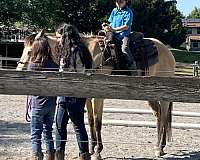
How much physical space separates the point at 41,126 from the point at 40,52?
2.88 feet

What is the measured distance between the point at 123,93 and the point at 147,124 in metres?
5.79

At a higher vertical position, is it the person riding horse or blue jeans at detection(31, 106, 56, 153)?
the person riding horse

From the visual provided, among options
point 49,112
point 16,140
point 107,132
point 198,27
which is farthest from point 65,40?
point 198,27

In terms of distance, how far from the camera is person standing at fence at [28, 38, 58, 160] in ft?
17.3

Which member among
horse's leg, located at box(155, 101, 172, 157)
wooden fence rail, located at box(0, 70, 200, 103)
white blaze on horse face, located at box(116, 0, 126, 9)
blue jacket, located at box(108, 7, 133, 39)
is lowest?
horse's leg, located at box(155, 101, 172, 157)

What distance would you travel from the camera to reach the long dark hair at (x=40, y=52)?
17.2 feet

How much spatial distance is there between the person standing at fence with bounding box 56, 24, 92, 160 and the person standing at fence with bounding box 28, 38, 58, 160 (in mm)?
96

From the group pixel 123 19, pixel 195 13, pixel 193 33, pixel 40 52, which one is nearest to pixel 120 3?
pixel 123 19

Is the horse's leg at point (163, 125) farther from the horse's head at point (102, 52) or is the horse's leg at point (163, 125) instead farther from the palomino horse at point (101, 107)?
the horse's head at point (102, 52)

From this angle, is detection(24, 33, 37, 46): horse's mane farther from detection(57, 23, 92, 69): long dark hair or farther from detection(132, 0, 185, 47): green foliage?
detection(132, 0, 185, 47): green foliage

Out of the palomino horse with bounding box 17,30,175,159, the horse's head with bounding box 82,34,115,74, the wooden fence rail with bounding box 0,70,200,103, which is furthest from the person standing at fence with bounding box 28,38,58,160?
the horse's head with bounding box 82,34,115,74

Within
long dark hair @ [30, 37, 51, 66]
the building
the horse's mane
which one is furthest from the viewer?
the building

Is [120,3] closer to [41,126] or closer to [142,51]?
[142,51]

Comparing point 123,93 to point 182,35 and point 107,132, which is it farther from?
point 182,35
